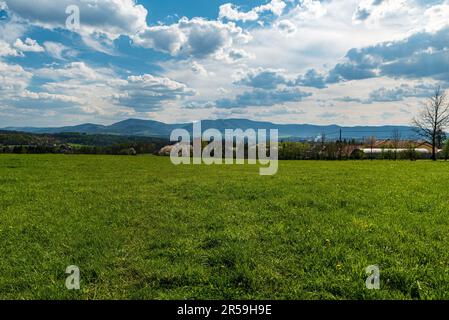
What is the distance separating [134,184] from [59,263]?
12777mm

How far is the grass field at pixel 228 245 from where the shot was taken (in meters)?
6.16

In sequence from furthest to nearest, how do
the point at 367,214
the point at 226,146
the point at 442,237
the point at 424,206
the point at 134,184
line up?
the point at 226,146 → the point at 134,184 → the point at 424,206 → the point at 367,214 → the point at 442,237

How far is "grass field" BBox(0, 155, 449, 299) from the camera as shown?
6.16m

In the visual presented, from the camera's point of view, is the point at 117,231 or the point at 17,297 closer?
the point at 17,297

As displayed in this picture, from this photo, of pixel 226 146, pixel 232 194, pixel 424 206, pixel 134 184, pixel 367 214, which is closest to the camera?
pixel 367 214

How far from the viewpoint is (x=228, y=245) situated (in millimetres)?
8242

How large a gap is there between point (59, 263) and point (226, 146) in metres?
57.2

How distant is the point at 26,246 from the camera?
8.58 metres

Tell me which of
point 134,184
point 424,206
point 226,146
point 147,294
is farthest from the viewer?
point 226,146
